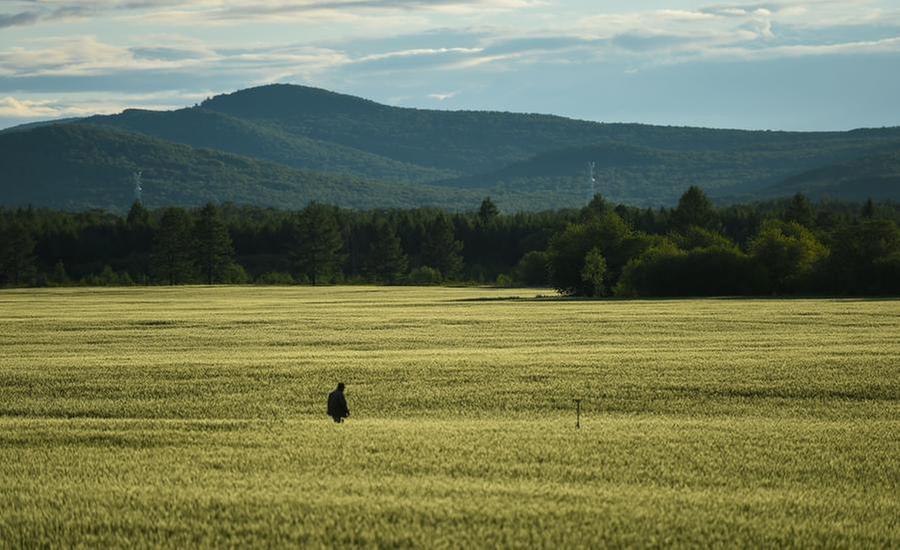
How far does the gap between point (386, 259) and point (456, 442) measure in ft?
463

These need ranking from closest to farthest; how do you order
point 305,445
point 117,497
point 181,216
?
1. point 117,497
2. point 305,445
3. point 181,216

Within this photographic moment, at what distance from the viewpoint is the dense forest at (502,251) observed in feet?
315

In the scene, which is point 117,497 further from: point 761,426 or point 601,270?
point 601,270

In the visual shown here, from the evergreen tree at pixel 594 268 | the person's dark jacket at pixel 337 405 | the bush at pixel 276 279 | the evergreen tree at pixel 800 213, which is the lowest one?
the bush at pixel 276 279

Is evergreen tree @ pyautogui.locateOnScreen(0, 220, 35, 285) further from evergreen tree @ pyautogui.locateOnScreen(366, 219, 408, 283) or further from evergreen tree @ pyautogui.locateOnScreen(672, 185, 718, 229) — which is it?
evergreen tree @ pyautogui.locateOnScreen(672, 185, 718, 229)

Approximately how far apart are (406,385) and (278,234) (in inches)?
6160

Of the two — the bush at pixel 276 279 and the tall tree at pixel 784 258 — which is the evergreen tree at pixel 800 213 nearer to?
the tall tree at pixel 784 258

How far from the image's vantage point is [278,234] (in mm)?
185375

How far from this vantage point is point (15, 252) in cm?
14362

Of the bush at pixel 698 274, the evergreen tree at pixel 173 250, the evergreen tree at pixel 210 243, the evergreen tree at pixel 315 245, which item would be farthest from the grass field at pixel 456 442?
the evergreen tree at pixel 315 245

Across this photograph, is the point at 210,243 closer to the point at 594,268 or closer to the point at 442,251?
the point at 442,251

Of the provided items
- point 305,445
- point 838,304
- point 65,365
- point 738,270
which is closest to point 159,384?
point 65,365

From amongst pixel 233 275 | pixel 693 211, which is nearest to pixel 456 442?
pixel 233 275

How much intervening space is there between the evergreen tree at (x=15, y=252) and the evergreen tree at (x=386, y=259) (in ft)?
144
